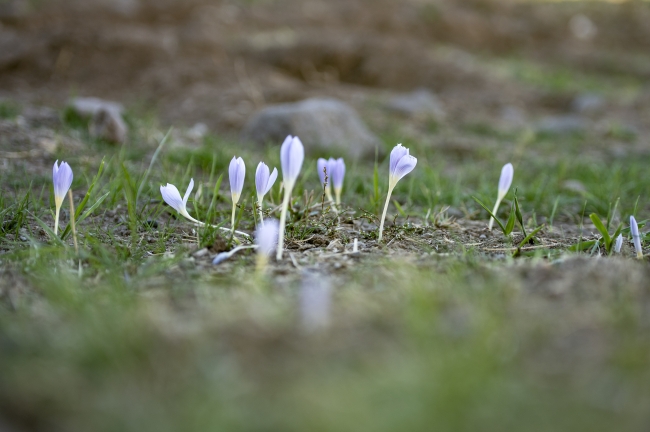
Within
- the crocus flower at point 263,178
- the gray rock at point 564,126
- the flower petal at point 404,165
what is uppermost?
the gray rock at point 564,126

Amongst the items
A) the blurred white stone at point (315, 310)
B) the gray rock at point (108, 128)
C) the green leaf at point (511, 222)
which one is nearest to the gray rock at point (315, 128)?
the gray rock at point (108, 128)

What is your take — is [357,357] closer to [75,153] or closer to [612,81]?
[75,153]

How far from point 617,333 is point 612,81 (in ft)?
37.0

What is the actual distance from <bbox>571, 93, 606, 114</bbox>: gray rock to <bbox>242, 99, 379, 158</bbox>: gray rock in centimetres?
416

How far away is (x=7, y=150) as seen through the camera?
313 cm

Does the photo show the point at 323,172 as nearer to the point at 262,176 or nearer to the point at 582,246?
the point at 262,176

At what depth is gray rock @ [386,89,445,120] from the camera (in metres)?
6.38

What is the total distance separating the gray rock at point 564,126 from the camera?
6.18 metres

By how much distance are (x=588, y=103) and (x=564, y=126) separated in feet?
5.52

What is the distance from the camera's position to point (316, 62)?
922cm

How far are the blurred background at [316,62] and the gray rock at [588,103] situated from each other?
4cm

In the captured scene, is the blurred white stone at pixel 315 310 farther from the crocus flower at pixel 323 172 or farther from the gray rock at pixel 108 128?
the gray rock at pixel 108 128

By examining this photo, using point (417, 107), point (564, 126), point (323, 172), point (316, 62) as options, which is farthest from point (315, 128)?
point (316, 62)

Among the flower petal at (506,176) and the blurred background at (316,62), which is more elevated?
the blurred background at (316,62)
